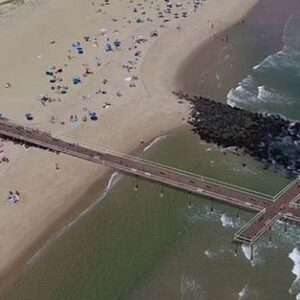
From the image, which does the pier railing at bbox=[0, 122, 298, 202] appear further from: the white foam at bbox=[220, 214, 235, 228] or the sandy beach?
the white foam at bbox=[220, 214, 235, 228]

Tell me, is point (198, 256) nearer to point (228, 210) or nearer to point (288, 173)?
point (228, 210)

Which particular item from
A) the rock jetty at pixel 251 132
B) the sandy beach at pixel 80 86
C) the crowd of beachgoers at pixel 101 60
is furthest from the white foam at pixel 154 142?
the crowd of beachgoers at pixel 101 60

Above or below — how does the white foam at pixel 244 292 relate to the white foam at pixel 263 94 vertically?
above

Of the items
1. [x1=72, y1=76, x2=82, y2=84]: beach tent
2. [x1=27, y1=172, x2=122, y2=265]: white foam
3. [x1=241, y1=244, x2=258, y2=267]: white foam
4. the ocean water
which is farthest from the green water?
[x1=72, y1=76, x2=82, y2=84]: beach tent

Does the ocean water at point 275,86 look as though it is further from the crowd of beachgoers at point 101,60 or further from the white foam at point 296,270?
the white foam at point 296,270

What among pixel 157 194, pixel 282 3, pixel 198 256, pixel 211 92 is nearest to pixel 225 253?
pixel 198 256
